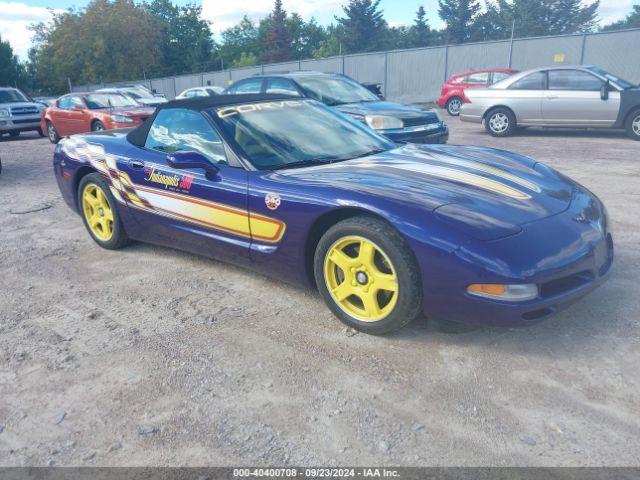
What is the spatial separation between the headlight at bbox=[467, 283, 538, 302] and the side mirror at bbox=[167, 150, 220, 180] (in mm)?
1919

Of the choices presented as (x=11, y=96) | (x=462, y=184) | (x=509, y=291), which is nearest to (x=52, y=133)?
(x=11, y=96)

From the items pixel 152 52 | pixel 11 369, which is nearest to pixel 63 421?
pixel 11 369

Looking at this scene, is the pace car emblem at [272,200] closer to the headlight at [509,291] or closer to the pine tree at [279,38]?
the headlight at [509,291]

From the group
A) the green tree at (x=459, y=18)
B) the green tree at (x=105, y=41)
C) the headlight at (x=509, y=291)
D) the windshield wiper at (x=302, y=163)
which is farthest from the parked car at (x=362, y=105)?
the green tree at (x=459, y=18)

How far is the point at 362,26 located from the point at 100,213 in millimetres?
62800

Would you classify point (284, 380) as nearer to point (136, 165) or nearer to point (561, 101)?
point (136, 165)

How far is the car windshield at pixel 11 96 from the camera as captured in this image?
15891 millimetres

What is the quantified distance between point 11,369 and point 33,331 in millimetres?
457

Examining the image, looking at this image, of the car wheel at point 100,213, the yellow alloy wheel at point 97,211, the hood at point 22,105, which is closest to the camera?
the car wheel at point 100,213

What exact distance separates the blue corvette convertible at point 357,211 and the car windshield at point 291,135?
1cm

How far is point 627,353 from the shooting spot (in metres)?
2.67

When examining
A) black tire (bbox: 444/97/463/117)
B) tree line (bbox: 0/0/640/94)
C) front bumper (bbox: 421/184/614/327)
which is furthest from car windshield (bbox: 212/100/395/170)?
tree line (bbox: 0/0/640/94)

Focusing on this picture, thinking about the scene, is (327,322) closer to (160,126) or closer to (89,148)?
(160,126)

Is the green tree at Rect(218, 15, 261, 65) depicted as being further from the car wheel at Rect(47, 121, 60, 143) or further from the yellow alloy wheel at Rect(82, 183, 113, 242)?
the yellow alloy wheel at Rect(82, 183, 113, 242)
